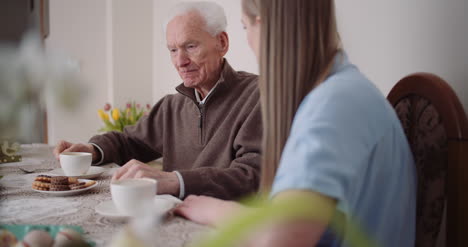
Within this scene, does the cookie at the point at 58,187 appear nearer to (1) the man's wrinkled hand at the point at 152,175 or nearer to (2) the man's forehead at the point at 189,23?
(1) the man's wrinkled hand at the point at 152,175

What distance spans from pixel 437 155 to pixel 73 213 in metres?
0.76

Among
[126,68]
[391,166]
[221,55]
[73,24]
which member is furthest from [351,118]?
[126,68]

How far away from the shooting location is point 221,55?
1675 mm

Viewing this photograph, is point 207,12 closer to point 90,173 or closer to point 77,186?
point 90,173

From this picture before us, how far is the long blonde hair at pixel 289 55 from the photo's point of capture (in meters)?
0.72

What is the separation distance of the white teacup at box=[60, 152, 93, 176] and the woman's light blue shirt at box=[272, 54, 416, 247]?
75 cm

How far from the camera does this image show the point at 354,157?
595 millimetres

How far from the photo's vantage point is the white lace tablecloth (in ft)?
2.43

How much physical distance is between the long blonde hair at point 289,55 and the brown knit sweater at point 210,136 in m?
0.44

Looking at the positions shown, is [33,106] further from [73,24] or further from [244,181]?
[244,181]

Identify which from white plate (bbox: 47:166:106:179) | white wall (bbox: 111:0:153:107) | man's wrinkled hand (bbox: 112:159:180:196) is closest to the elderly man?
white plate (bbox: 47:166:106:179)

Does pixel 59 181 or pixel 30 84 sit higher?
pixel 30 84

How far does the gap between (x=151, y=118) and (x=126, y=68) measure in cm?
222

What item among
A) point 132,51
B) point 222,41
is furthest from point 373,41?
point 132,51
